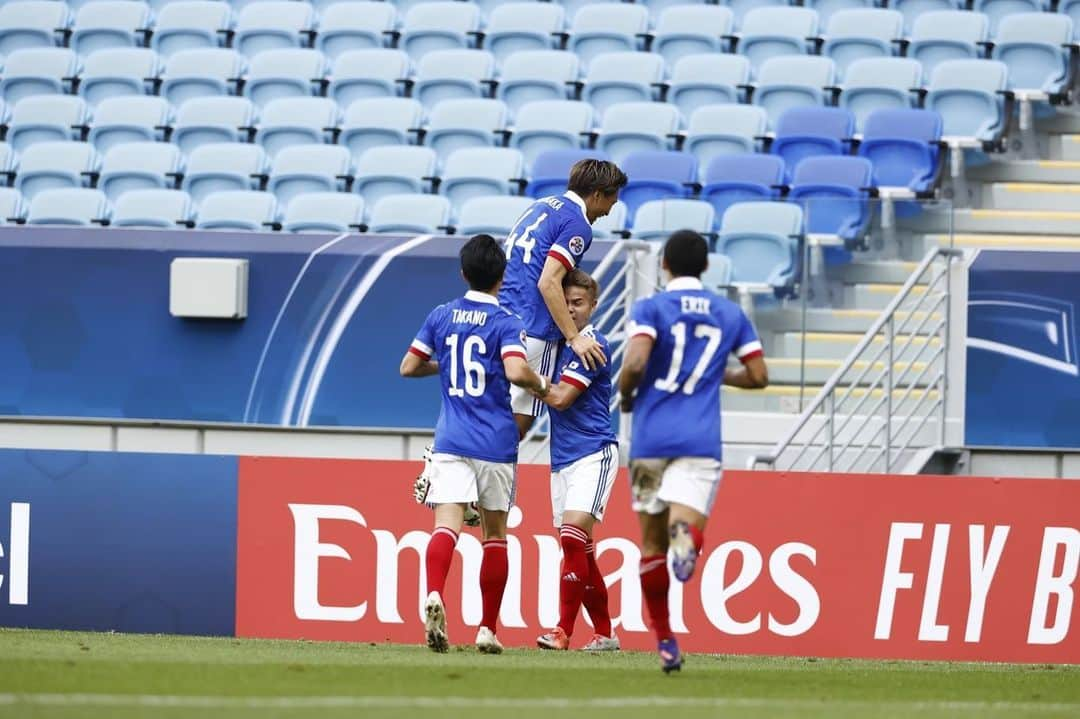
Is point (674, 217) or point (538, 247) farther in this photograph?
point (674, 217)

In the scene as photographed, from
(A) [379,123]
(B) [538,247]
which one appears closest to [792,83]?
(A) [379,123]

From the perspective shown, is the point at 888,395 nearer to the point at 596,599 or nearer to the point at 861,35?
the point at 596,599

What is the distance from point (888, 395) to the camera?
12273 millimetres

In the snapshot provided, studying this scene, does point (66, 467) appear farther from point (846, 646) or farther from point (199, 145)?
point (199, 145)

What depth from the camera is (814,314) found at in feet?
40.7

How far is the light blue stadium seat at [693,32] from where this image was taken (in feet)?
58.3

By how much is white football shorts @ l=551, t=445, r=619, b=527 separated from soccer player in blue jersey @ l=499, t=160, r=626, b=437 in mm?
341

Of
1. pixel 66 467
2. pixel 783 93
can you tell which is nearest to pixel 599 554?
pixel 66 467

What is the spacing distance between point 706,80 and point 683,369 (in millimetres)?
9864

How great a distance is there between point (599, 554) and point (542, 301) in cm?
204

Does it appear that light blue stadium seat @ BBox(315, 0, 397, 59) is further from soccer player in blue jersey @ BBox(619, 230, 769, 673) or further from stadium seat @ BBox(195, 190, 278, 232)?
soccer player in blue jersey @ BBox(619, 230, 769, 673)

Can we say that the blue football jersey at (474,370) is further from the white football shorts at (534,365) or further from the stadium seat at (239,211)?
the stadium seat at (239,211)

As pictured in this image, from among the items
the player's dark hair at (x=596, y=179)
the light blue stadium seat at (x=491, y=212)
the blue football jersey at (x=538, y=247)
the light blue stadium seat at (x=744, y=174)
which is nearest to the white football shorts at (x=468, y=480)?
the blue football jersey at (x=538, y=247)

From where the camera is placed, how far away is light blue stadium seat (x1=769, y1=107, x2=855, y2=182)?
15.7m
